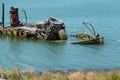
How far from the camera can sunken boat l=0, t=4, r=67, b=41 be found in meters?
47.3

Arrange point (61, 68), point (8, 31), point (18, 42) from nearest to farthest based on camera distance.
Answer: point (61, 68)
point (18, 42)
point (8, 31)

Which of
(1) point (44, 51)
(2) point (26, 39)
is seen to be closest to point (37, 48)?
(1) point (44, 51)

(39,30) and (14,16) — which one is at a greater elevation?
(14,16)

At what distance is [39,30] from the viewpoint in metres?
48.2

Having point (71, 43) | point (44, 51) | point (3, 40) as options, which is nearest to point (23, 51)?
point (44, 51)

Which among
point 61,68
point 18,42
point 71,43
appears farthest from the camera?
point 18,42

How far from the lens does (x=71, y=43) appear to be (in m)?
45.1

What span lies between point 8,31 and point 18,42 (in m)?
4.43

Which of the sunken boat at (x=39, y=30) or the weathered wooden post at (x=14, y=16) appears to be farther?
the weathered wooden post at (x=14, y=16)

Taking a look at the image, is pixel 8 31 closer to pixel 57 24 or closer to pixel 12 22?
pixel 12 22

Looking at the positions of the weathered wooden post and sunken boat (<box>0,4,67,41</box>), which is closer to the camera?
sunken boat (<box>0,4,67,41</box>)

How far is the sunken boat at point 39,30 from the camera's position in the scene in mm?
47344

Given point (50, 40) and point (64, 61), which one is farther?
point (50, 40)

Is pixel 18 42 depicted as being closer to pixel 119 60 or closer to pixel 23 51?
pixel 23 51
